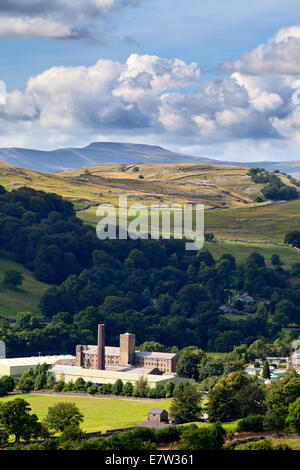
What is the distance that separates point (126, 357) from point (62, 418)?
35.0 metres

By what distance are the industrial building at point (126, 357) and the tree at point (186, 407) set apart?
2682 cm

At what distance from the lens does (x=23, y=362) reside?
110625 mm

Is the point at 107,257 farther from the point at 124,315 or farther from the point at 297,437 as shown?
the point at 297,437

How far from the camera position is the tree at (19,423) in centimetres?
7331

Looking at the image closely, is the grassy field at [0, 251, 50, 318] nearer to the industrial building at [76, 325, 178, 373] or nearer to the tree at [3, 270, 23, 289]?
the tree at [3, 270, 23, 289]

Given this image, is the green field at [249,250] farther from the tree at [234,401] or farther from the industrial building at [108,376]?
the tree at [234,401]

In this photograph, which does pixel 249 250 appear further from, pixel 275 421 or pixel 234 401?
pixel 275 421

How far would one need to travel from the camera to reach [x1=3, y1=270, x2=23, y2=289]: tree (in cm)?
14162

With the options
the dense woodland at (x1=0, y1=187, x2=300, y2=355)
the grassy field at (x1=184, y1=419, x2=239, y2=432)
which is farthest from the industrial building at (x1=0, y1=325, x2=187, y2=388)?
the grassy field at (x1=184, y1=419, x2=239, y2=432)

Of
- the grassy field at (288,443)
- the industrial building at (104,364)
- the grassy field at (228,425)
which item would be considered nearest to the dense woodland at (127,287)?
the industrial building at (104,364)

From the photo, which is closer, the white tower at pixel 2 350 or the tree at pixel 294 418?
the tree at pixel 294 418

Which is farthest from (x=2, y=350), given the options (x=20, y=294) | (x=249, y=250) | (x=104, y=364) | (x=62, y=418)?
(x=249, y=250)
